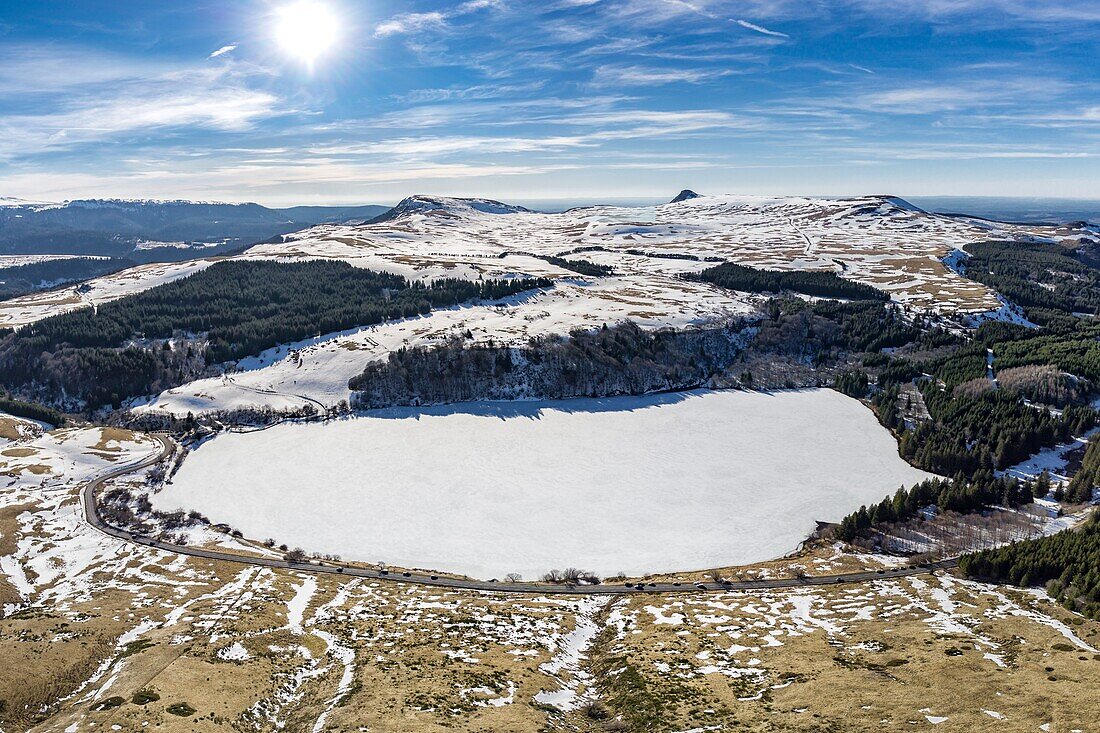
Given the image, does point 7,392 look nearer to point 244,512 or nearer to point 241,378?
point 241,378

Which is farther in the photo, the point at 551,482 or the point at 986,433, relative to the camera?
the point at 986,433

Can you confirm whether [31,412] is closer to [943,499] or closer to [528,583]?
[528,583]

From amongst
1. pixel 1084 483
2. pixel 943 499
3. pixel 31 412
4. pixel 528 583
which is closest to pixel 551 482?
pixel 528 583

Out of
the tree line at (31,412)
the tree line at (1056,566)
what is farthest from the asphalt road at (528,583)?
the tree line at (31,412)

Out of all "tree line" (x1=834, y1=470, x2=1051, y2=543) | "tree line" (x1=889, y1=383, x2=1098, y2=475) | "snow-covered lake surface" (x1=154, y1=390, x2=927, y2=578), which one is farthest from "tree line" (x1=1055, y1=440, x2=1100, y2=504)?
"snow-covered lake surface" (x1=154, y1=390, x2=927, y2=578)

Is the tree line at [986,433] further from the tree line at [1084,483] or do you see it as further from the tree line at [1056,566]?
the tree line at [1056,566]

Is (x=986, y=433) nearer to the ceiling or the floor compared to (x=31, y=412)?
nearer to the floor

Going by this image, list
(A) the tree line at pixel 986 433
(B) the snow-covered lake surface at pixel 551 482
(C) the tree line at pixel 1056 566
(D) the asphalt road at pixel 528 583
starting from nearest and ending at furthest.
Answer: (C) the tree line at pixel 1056 566 → (D) the asphalt road at pixel 528 583 → (B) the snow-covered lake surface at pixel 551 482 → (A) the tree line at pixel 986 433

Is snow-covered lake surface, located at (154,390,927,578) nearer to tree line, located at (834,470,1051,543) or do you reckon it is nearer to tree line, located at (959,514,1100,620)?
tree line, located at (834,470,1051,543)

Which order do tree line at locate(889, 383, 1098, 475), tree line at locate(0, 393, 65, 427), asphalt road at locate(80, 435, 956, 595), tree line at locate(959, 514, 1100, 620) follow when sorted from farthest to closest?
tree line at locate(0, 393, 65, 427) → tree line at locate(889, 383, 1098, 475) → asphalt road at locate(80, 435, 956, 595) → tree line at locate(959, 514, 1100, 620)
